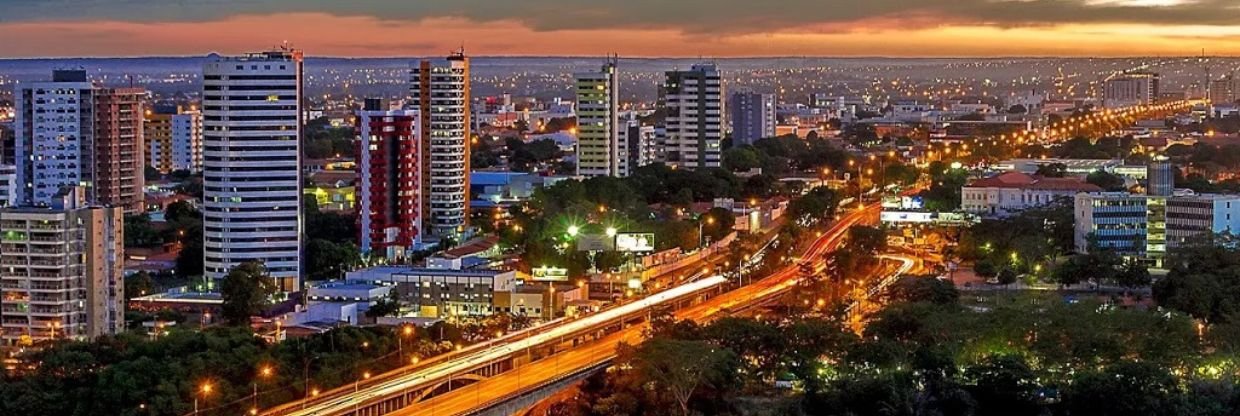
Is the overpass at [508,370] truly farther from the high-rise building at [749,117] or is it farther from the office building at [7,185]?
the high-rise building at [749,117]

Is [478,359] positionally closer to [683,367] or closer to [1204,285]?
[683,367]

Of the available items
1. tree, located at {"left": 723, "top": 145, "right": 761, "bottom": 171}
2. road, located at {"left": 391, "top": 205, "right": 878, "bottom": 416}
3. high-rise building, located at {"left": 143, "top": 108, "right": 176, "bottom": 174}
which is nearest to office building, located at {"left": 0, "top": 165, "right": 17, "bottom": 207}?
road, located at {"left": 391, "top": 205, "right": 878, "bottom": 416}

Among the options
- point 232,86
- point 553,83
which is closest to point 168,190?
point 232,86

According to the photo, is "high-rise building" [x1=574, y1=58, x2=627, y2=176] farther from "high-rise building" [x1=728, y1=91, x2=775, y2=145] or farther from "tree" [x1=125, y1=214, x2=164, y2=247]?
"high-rise building" [x1=728, y1=91, x2=775, y2=145]

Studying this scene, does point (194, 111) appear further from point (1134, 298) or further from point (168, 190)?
point (1134, 298)

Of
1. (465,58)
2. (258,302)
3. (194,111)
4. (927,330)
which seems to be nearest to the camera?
(927,330)

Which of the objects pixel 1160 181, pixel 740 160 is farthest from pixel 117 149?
pixel 1160 181
